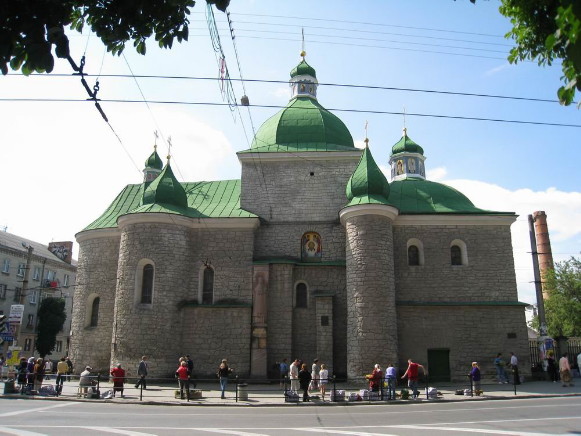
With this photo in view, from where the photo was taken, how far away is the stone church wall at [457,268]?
23.4 m

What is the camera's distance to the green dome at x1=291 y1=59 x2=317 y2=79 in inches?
1226

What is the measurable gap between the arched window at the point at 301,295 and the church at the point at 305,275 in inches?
2.7

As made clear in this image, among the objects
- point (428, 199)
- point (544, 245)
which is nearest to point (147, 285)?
point (428, 199)

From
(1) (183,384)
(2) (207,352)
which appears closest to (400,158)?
(2) (207,352)

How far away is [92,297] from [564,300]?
34187mm

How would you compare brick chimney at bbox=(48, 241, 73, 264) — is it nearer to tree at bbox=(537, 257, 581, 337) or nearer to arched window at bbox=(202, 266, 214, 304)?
arched window at bbox=(202, 266, 214, 304)

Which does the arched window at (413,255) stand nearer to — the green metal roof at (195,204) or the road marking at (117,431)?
the green metal roof at (195,204)

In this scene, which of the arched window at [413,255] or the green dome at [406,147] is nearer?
the arched window at [413,255]

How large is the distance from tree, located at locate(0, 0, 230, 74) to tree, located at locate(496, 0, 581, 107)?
10.7ft

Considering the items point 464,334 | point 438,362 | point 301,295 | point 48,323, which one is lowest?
point 438,362

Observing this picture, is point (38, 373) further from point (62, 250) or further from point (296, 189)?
point (62, 250)

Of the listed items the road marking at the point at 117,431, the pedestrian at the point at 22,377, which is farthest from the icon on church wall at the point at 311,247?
the road marking at the point at 117,431

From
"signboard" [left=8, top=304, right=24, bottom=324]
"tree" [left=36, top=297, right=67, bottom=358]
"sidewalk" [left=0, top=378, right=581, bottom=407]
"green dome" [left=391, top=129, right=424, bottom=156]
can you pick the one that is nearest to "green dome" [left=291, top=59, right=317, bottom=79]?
"green dome" [left=391, top=129, right=424, bottom=156]

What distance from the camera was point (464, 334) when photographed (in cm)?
2275
